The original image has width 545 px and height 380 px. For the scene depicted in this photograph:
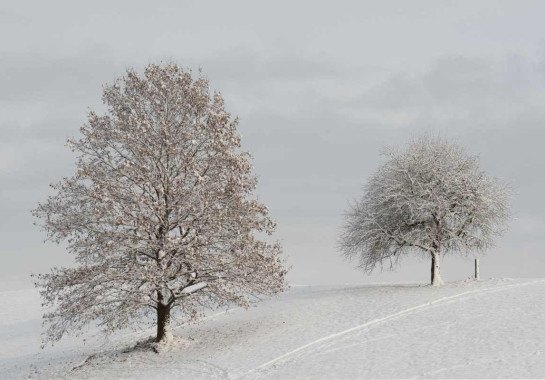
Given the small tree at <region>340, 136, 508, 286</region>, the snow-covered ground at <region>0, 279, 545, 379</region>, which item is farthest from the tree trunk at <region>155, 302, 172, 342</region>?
the small tree at <region>340, 136, 508, 286</region>

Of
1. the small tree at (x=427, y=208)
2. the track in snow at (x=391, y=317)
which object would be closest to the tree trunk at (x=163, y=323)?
the track in snow at (x=391, y=317)

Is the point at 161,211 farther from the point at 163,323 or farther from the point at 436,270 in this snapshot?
the point at 436,270

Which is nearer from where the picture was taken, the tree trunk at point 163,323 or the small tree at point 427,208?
the tree trunk at point 163,323

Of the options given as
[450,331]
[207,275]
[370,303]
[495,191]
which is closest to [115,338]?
[207,275]

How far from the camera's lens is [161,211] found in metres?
29.7

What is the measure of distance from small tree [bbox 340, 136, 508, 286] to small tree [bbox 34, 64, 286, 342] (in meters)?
12.5

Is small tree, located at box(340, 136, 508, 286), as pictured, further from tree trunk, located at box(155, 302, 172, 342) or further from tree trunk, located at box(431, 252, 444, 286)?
tree trunk, located at box(155, 302, 172, 342)

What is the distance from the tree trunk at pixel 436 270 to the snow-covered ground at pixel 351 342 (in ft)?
3.09

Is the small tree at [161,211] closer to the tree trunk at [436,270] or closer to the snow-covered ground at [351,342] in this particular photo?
the snow-covered ground at [351,342]

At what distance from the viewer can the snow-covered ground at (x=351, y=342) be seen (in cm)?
2595

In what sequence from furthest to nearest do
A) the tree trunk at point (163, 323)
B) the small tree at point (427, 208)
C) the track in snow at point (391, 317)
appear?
the small tree at point (427, 208) → the tree trunk at point (163, 323) → the track in snow at point (391, 317)

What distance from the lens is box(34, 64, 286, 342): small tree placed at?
29578mm

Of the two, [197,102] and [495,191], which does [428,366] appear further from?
[495,191]

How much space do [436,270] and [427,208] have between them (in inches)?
176
